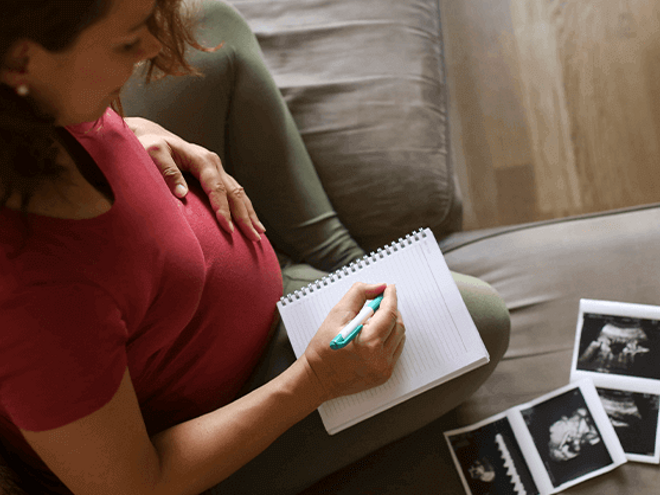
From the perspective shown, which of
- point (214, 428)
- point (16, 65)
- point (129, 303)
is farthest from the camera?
point (214, 428)

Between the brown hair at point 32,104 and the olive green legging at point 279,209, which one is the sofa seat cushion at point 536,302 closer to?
the olive green legging at point 279,209

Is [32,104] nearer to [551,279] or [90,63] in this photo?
[90,63]

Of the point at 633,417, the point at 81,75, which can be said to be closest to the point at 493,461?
the point at 633,417

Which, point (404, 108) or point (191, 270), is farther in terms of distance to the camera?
point (404, 108)

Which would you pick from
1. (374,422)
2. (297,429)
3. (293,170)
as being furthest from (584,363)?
(293,170)

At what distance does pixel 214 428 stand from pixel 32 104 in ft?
1.53

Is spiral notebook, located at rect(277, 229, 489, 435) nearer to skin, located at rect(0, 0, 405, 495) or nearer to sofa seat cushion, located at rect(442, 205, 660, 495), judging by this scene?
skin, located at rect(0, 0, 405, 495)

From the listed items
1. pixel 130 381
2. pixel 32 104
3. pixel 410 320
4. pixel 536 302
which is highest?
pixel 32 104

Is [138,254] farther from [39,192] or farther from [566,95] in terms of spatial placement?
[566,95]

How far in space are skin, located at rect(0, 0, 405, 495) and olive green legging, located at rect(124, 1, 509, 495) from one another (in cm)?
9

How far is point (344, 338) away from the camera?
758 mm

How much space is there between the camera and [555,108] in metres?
1.49

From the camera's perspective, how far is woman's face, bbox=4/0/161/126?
48cm

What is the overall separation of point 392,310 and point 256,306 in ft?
0.71
